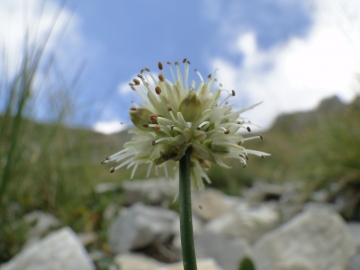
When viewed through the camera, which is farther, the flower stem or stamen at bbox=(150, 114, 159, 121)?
stamen at bbox=(150, 114, 159, 121)

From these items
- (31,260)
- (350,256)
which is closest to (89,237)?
(31,260)

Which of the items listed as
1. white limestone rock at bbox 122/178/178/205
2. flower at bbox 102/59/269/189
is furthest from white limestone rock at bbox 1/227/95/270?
white limestone rock at bbox 122/178/178/205

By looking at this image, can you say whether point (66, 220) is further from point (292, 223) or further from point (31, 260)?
Answer: point (292, 223)

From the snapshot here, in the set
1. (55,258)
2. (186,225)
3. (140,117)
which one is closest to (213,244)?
(55,258)

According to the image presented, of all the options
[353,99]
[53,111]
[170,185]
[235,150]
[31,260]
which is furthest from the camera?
[170,185]

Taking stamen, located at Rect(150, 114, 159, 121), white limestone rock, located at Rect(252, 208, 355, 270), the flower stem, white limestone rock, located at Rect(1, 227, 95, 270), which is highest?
stamen, located at Rect(150, 114, 159, 121)

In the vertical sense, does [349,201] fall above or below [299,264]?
above

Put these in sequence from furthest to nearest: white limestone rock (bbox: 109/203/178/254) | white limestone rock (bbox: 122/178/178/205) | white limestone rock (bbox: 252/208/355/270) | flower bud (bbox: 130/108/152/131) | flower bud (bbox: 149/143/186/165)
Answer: white limestone rock (bbox: 122/178/178/205)
white limestone rock (bbox: 109/203/178/254)
white limestone rock (bbox: 252/208/355/270)
flower bud (bbox: 130/108/152/131)
flower bud (bbox: 149/143/186/165)

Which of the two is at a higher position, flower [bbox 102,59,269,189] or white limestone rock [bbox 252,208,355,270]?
flower [bbox 102,59,269,189]

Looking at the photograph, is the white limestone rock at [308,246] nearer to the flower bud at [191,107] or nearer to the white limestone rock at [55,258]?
the white limestone rock at [55,258]

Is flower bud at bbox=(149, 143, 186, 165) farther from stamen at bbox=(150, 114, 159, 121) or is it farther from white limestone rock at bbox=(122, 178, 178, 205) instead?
white limestone rock at bbox=(122, 178, 178, 205)
